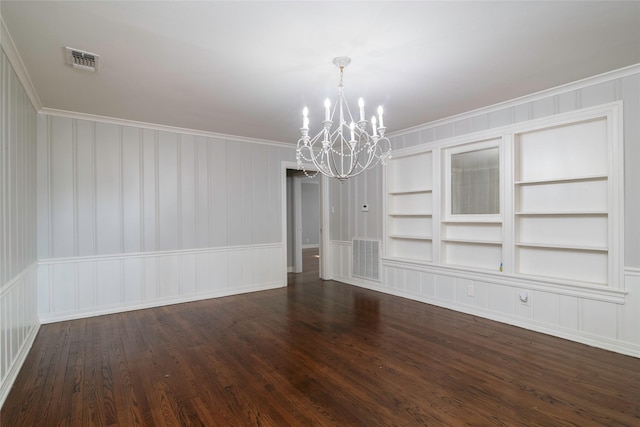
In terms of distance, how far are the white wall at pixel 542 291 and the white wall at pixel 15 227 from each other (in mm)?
4376

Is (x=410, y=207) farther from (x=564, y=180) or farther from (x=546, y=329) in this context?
(x=546, y=329)

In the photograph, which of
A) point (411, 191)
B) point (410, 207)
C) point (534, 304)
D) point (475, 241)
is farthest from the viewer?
point (410, 207)

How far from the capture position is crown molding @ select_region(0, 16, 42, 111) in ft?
7.35

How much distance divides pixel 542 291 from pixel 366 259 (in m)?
2.61

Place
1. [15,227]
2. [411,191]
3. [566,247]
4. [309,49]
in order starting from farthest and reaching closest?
1. [411,191]
2. [566,247]
3. [15,227]
4. [309,49]

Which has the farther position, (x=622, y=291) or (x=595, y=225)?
(x=595, y=225)

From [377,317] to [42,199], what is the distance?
426cm

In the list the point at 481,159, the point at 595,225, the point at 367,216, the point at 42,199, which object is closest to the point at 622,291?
the point at 595,225

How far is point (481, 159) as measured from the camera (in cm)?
416

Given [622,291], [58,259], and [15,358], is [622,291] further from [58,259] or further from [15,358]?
[58,259]

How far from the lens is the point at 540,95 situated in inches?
138

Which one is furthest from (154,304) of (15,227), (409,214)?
(409,214)

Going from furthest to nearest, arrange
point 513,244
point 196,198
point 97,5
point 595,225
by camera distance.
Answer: point 196,198 → point 513,244 → point 595,225 → point 97,5

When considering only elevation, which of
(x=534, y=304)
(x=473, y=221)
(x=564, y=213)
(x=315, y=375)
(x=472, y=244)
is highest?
(x=564, y=213)
